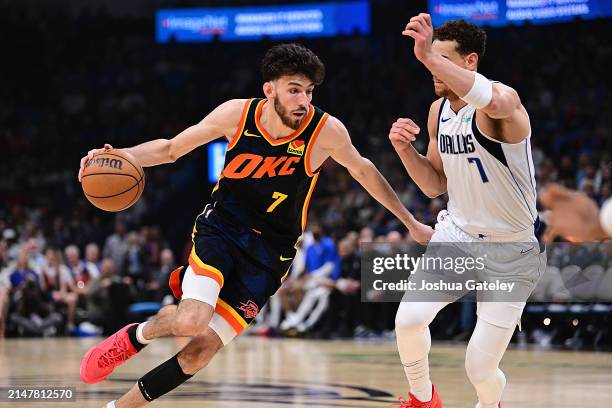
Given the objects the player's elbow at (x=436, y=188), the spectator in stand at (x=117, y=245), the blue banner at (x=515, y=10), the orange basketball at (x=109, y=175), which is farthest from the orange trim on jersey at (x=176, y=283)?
the blue banner at (x=515, y=10)

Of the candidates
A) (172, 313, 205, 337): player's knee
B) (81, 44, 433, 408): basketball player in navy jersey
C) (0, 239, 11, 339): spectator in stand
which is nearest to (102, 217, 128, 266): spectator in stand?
(0, 239, 11, 339): spectator in stand

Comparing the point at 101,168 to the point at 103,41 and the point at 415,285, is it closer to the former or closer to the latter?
the point at 415,285

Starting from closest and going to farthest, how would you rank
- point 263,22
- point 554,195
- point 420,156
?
point 554,195 < point 420,156 < point 263,22

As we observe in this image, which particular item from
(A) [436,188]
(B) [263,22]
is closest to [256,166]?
(A) [436,188]

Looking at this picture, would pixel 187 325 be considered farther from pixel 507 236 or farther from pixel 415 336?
pixel 507 236

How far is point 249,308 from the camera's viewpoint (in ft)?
18.3

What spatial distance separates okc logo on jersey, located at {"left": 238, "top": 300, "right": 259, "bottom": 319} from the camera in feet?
18.2

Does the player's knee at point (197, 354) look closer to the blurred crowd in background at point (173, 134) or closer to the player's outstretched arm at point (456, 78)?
the player's outstretched arm at point (456, 78)

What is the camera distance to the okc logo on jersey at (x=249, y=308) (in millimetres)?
5559

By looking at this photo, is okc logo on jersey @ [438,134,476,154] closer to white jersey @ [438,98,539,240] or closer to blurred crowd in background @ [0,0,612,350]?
white jersey @ [438,98,539,240]

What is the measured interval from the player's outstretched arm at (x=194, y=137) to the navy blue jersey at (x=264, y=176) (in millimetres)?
66

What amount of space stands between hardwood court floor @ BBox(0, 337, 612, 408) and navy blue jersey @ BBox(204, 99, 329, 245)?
190 centimetres

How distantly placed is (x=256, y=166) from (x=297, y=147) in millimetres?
286

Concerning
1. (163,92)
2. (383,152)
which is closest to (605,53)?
(383,152)
